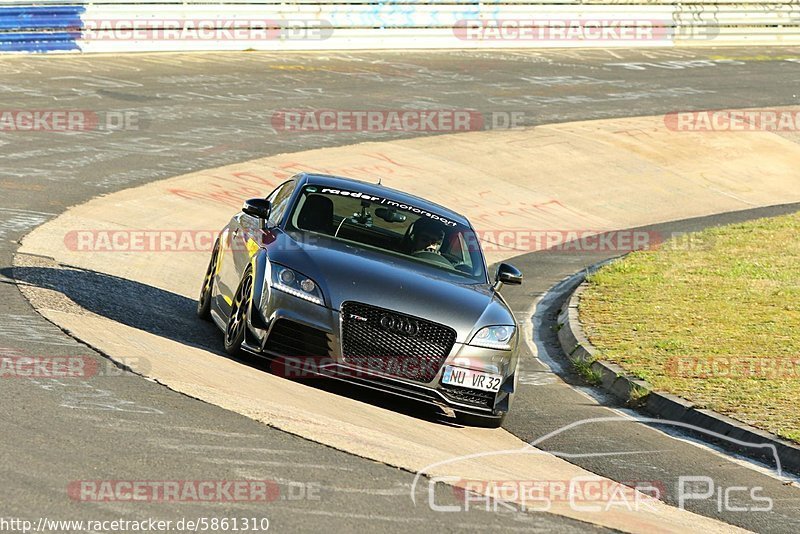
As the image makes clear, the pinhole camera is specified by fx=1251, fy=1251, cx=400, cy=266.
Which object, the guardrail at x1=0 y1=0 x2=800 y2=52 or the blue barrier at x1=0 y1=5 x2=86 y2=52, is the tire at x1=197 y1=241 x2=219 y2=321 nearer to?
the guardrail at x1=0 y1=0 x2=800 y2=52

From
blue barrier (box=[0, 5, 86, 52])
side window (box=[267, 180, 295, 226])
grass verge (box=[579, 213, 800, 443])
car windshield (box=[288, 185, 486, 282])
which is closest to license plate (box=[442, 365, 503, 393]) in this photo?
car windshield (box=[288, 185, 486, 282])

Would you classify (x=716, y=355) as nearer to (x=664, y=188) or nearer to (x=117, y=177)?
(x=117, y=177)

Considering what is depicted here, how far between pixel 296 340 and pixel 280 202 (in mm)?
2247

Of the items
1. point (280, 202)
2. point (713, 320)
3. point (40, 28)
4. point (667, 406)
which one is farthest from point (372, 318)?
point (40, 28)

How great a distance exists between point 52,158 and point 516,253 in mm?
7161

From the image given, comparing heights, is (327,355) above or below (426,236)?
below

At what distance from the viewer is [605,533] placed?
641cm

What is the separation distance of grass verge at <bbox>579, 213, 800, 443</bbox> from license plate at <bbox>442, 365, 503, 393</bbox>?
2.08 metres

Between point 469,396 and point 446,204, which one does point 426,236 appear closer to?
point 469,396

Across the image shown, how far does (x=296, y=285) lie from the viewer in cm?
900

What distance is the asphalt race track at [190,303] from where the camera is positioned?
6.23 metres

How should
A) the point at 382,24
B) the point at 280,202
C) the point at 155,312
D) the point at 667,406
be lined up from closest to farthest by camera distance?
the point at 667,406, the point at 280,202, the point at 155,312, the point at 382,24

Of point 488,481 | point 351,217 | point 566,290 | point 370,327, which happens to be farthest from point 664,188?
point 488,481

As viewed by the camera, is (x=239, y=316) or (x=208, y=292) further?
(x=208, y=292)
